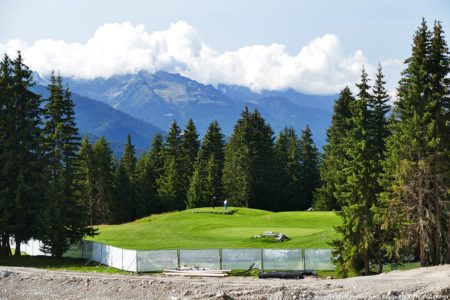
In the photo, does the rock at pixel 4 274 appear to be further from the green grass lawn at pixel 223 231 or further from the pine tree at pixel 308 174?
the pine tree at pixel 308 174

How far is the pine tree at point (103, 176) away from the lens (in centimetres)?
8300

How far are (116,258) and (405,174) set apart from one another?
20.3 m

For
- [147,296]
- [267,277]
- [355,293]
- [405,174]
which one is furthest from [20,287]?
[405,174]

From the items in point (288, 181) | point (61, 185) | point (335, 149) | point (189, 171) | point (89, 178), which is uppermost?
point (335, 149)

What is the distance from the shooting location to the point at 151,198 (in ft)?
289

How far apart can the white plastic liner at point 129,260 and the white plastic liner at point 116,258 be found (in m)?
0.41

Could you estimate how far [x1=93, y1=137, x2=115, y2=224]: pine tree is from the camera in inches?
3268

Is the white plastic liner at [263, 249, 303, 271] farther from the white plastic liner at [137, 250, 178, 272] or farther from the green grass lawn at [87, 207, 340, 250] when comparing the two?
the white plastic liner at [137, 250, 178, 272]

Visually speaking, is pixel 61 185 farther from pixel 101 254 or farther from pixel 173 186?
pixel 173 186

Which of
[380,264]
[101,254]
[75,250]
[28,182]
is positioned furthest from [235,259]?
[28,182]

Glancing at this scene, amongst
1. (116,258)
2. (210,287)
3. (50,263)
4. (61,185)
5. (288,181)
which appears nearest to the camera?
(210,287)

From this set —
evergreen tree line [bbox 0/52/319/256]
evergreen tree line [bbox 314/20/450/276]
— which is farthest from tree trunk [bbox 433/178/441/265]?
evergreen tree line [bbox 0/52/319/256]

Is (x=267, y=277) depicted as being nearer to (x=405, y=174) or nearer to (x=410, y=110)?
(x=405, y=174)

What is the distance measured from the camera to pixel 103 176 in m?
84.2
